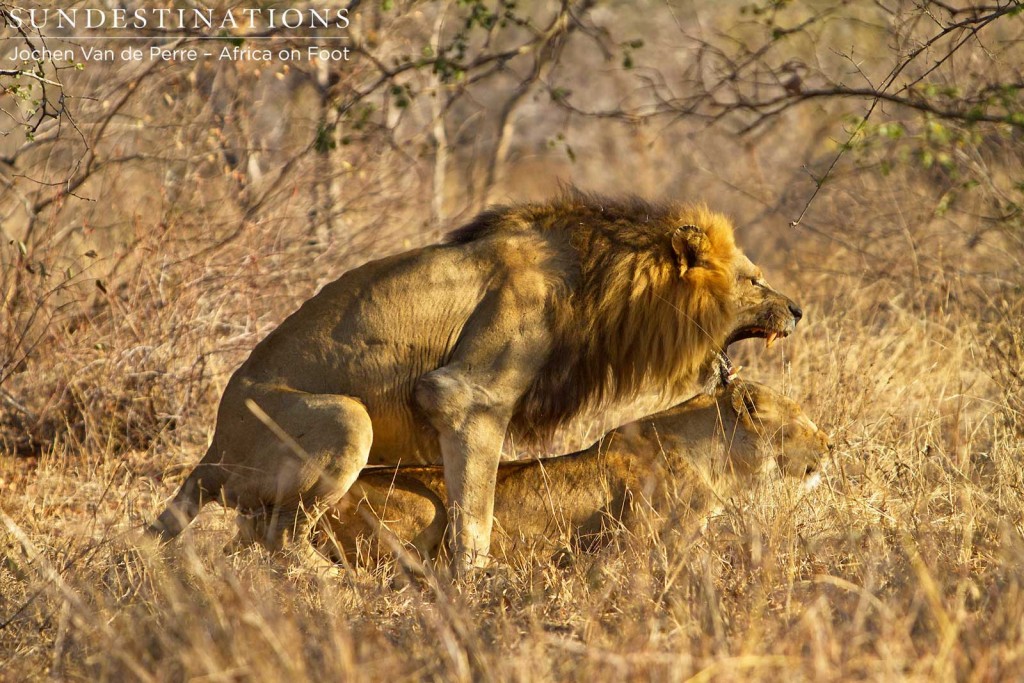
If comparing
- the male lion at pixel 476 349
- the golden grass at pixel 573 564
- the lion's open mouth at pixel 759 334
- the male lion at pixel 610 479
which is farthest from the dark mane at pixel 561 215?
the golden grass at pixel 573 564

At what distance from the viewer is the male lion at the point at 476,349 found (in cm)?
493

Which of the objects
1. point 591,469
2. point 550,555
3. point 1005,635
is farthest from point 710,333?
point 1005,635

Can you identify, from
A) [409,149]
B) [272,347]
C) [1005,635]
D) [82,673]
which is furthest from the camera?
[409,149]

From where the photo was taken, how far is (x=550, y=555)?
16.3 feet

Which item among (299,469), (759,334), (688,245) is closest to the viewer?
(299,469)

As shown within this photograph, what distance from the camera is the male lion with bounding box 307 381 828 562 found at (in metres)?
5.04

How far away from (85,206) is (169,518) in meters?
3.58

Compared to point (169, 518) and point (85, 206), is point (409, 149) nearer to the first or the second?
point (85, 206)

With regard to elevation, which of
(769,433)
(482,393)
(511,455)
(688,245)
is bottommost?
(511,455)

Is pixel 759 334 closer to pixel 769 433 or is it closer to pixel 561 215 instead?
pixel 769 433

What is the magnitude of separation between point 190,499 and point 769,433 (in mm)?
2349

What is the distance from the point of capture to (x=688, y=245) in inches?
211

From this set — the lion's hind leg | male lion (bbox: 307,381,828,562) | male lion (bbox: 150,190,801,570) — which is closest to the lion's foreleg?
male lion (bbox: 150,190,801,570)

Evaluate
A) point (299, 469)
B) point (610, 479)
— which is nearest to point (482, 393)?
point (610, 479)
